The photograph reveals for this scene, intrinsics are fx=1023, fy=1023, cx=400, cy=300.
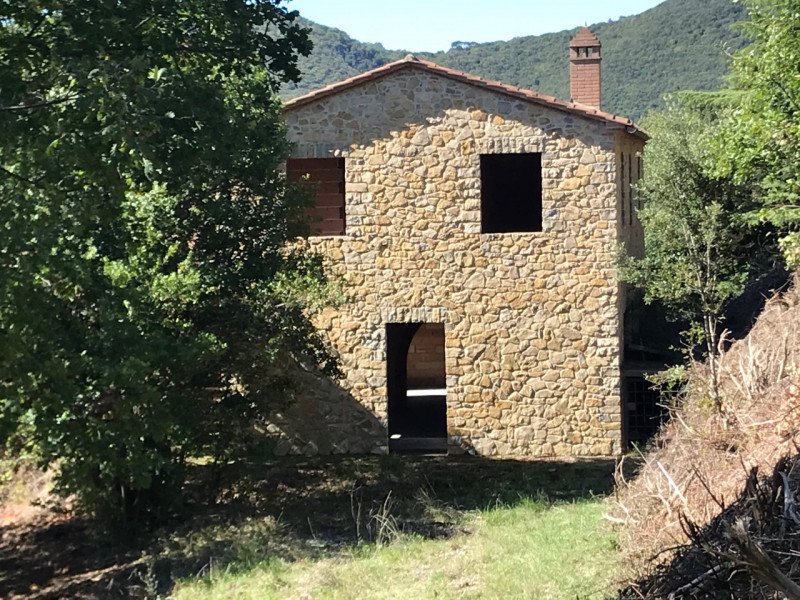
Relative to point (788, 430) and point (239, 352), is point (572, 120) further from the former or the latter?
point (788, 430)

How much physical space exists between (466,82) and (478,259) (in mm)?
2933

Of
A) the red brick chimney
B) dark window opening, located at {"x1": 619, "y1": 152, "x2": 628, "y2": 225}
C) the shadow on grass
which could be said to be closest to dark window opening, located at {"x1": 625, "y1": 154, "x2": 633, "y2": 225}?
dark window opening, located at {"x1": 619, "y1": 152, "x2": 628, "y2": 225}

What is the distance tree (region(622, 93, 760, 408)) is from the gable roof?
3.80 feet

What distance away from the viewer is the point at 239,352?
1369cm

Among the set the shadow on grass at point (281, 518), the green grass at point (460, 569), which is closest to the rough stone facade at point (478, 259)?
the shadow on grass at point (281, 518)

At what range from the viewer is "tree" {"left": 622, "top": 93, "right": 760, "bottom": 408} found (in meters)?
17.2

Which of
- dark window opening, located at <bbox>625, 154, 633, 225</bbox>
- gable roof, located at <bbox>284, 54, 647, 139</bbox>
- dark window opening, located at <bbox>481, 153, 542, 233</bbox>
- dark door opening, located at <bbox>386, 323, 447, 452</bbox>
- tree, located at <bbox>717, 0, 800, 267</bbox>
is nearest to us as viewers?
tree, located at <bbox>717, 0, 800, 267</bbox>

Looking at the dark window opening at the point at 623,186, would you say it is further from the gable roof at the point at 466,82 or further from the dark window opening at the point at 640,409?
the dark window opening at the point at 640,409

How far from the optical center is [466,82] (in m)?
16.9

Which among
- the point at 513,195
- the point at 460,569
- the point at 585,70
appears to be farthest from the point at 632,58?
the point at 460,569

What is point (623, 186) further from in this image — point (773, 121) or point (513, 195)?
point (773, 121)

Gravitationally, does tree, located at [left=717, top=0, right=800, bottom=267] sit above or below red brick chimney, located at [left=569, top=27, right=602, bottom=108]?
below

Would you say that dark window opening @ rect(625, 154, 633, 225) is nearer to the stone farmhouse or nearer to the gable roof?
the stone farmhouse

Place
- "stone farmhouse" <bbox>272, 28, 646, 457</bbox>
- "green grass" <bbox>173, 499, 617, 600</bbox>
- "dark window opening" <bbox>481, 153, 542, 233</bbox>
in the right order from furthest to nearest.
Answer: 1. "dark window opening" <bbox>481, 153, 542, 233</bbox>
2. "stone farmhouse" <bbox>272, 28, 646, 457</bbox>
3. "green grass" <bbox>173, 499, 617, 600</bbox>
